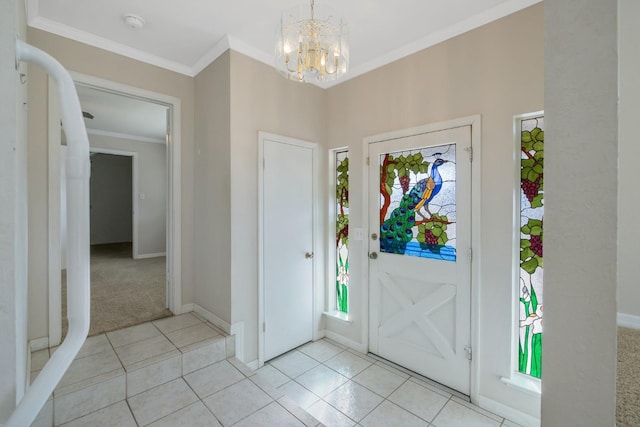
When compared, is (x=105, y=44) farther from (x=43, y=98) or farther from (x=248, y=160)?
(x=248, y=160)

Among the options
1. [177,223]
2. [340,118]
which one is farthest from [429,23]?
[177,223]

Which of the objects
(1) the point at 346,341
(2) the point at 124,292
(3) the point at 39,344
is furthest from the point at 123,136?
(1) the point at 346,341

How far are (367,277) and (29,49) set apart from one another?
2495 millimetres

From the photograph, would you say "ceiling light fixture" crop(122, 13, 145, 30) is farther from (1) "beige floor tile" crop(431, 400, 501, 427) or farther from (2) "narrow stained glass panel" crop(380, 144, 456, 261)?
(1) "beige floor tile" crop(431, 400, 501, 427)

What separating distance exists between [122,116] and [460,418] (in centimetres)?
529

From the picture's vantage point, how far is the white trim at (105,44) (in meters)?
2.02

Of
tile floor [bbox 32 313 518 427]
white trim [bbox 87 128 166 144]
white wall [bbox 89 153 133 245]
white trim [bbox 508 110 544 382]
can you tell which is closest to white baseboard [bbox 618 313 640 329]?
white trim [bbox 508 110 544 382]

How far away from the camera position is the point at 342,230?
9.80 ft

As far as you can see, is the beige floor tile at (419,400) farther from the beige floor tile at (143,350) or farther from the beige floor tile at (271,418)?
the beige floor tile at (143,350)

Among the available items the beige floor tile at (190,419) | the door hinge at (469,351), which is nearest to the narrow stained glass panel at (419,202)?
the door hinge at (469,351)

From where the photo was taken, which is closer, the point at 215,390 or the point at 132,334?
the point at 215,390

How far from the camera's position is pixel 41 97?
1.98m

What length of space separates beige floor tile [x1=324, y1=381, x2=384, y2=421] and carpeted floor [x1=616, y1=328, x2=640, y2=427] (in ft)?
5.24

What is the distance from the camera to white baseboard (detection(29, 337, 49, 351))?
191 cm
